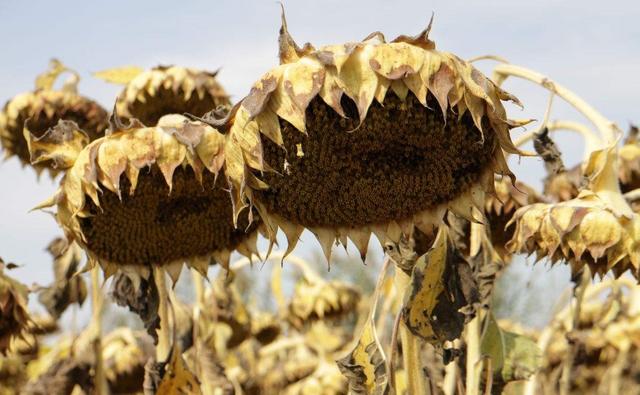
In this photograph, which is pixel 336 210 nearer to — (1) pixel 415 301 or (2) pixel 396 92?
(1) pixel 415 301

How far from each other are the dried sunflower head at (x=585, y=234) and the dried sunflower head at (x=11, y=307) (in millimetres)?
1599

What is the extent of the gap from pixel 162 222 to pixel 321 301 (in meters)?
3.27

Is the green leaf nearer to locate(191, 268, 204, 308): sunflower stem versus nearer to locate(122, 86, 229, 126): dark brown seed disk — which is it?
locate(122, 86, 229, 126): dark brown seed disk

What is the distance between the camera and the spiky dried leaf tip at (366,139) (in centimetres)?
162

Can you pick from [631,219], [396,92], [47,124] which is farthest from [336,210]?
[47,124]

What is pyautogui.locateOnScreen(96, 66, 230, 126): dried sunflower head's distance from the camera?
11.8 feet

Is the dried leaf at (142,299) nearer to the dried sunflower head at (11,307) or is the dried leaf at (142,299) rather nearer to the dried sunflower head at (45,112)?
the dried sunflower head at (11,307)

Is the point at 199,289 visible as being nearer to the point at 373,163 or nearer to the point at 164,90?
the point at 164,90

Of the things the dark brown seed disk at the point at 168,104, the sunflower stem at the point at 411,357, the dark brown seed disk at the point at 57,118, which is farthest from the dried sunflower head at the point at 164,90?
the sunflower stem at the point at 411,357

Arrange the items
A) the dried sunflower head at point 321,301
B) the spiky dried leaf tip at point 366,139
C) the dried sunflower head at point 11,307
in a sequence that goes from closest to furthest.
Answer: the spiky dried leaf tip at point 366,139 < the dried sunflower head at point 11,307 < the dried sunflower head at point 321,301

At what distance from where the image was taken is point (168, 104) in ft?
12.0

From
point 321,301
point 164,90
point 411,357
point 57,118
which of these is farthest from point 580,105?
point 321,301

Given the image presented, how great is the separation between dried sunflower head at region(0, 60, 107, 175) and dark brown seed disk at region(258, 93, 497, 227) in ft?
7.58

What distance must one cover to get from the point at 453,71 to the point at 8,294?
2.04m
